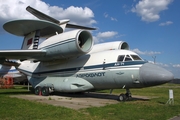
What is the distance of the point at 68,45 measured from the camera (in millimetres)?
14375

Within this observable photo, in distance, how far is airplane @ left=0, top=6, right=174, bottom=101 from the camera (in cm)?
1270

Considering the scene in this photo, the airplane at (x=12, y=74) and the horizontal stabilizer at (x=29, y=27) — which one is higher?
the horizontal stabilizer at (x=29, y=27)

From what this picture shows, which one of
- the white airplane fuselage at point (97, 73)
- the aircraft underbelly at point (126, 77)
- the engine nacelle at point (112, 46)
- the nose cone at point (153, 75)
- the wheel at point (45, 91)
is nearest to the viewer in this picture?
the nose cone at point (153, 75)

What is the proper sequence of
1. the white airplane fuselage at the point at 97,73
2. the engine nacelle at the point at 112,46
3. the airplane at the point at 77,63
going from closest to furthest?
the white airplane fuselage at the point at 97,73 → the airplane at the point at 77,63 → the engine nacelle at the point at 112,46

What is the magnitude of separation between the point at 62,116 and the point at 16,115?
5.81 ft

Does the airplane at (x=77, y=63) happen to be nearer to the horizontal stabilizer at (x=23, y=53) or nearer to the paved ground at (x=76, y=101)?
the horizontal stabilizer at (x=23, y=53)

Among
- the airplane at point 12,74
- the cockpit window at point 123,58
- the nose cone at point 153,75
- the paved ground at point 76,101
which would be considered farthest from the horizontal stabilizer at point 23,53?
the airplane at point 12,74

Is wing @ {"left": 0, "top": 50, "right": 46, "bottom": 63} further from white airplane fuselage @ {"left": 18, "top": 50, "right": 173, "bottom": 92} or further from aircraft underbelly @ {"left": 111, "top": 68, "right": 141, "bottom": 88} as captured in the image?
aircraft underbelly @ {"left": 111, "top": 68, "right": 141, "bottom": 88}

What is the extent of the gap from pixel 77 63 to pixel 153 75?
6264 mm

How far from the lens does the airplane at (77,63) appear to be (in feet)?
41.7

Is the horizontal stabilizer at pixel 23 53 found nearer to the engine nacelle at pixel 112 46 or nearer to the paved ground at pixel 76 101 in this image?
the paved ground at pixel 76 101

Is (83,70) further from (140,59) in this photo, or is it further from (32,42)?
(32,42)

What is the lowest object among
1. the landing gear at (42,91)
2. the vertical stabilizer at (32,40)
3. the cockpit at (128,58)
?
the landing gear at (42,91)

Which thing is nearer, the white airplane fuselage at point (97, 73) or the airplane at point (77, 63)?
the white airplane fuselage at point (97, 73)
